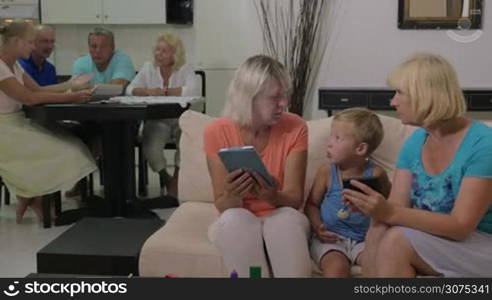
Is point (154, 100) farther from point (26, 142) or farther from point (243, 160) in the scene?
point (243, 160)

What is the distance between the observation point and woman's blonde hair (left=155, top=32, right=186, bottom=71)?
4652 mm

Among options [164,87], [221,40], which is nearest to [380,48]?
[221,40]

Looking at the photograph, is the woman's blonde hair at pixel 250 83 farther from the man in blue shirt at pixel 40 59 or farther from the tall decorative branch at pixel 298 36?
the tall decorative branch at pixel 298 36

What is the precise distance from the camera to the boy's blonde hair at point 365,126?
2.20 meters

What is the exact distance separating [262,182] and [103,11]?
432cm

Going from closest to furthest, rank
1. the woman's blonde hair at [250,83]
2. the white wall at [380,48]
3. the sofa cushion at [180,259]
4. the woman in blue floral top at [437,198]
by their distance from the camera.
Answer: the woman in blue floral top at [437,198]
the sofa cushion at [180,259]
the woman's blonde hair at [250,83]
the white wall at [380,48]

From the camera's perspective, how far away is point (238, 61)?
18.4ft

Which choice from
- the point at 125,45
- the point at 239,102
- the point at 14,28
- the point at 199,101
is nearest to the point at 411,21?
the point at 199,101

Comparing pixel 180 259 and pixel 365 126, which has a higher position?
pixel 365 126

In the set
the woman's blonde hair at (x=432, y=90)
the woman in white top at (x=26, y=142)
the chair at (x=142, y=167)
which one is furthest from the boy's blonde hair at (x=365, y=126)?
the chair at (x=142, y=167)

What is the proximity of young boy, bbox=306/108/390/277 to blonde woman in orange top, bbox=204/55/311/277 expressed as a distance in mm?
94

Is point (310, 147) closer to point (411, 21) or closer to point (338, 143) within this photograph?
point (338, 143)

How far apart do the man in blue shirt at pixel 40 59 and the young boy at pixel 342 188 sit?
9.29 feet

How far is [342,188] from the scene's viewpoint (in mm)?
2107
